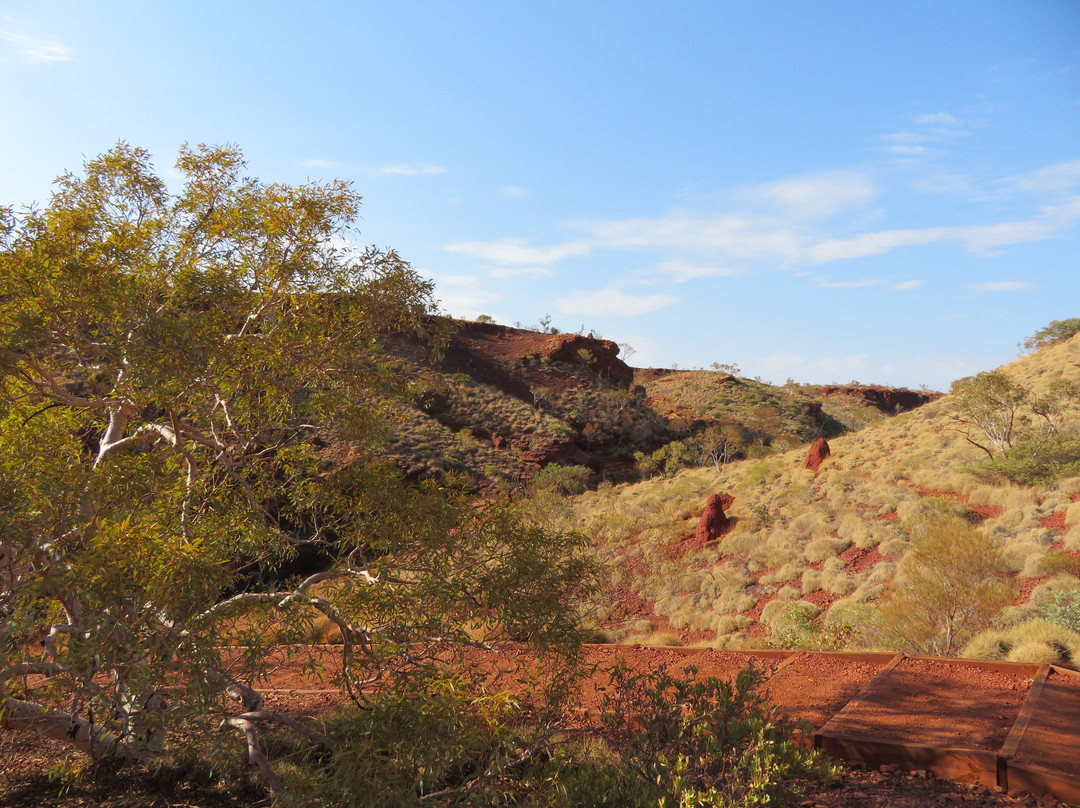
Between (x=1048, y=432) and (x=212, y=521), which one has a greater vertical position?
(x=1048, y=432)

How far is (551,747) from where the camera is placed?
584 cm

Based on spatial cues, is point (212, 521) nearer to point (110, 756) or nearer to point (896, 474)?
point (110, 756)

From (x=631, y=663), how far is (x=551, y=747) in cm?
291

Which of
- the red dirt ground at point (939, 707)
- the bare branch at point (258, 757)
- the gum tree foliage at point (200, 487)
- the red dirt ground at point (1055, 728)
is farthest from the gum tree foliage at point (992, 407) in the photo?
the bare branch at point (258, 757)

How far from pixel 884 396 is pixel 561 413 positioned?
48602 millimetres

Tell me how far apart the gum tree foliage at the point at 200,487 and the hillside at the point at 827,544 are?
701 cm

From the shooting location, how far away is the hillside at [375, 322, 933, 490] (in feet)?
107

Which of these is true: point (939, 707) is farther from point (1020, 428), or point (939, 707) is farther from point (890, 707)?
point (1020, 428)

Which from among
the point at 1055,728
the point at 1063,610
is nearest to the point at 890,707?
the point at 1055,728

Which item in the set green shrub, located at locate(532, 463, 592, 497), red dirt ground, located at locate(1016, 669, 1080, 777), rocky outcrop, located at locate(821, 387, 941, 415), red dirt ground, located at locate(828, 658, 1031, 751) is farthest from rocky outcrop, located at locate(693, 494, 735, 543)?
rocky outcrop, located at locate(821, 387, 941, 415)

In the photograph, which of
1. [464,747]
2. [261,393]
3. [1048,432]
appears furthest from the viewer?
[1048,432]

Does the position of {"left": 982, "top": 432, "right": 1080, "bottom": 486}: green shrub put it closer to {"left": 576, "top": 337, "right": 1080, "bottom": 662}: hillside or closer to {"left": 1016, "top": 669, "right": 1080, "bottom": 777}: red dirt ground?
{"left": 576, "top": 337, "right": 1080, "bottom": 662}: hillside

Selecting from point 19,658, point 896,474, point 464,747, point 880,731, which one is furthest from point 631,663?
point 896,474

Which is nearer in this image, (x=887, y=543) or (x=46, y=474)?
(x=46, y=474)
